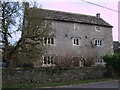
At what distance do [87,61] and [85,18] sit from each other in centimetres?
1260

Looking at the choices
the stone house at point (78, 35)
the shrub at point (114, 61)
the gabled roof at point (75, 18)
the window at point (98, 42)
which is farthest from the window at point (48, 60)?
the window at point (98, 42)

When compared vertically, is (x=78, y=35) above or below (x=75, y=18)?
below

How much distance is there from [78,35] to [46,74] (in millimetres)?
16872

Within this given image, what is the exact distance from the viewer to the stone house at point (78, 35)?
107 feet

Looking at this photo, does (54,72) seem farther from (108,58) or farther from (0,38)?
(108,58)

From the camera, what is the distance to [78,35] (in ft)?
116

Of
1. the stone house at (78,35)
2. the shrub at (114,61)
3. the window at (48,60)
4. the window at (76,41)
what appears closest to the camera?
the shrub at (114,61)

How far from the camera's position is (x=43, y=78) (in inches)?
769

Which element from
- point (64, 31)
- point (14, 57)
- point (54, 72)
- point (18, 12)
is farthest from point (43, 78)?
point (64, 31)

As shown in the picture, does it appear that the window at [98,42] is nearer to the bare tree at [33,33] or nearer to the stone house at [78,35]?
the stone house at [78,35]

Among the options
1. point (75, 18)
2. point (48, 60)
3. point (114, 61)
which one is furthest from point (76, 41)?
point (114, 61)

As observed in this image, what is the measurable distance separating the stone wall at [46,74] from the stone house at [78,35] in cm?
845

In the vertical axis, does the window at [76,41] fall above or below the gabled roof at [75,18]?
below

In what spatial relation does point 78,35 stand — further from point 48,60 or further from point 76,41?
point 48,60
